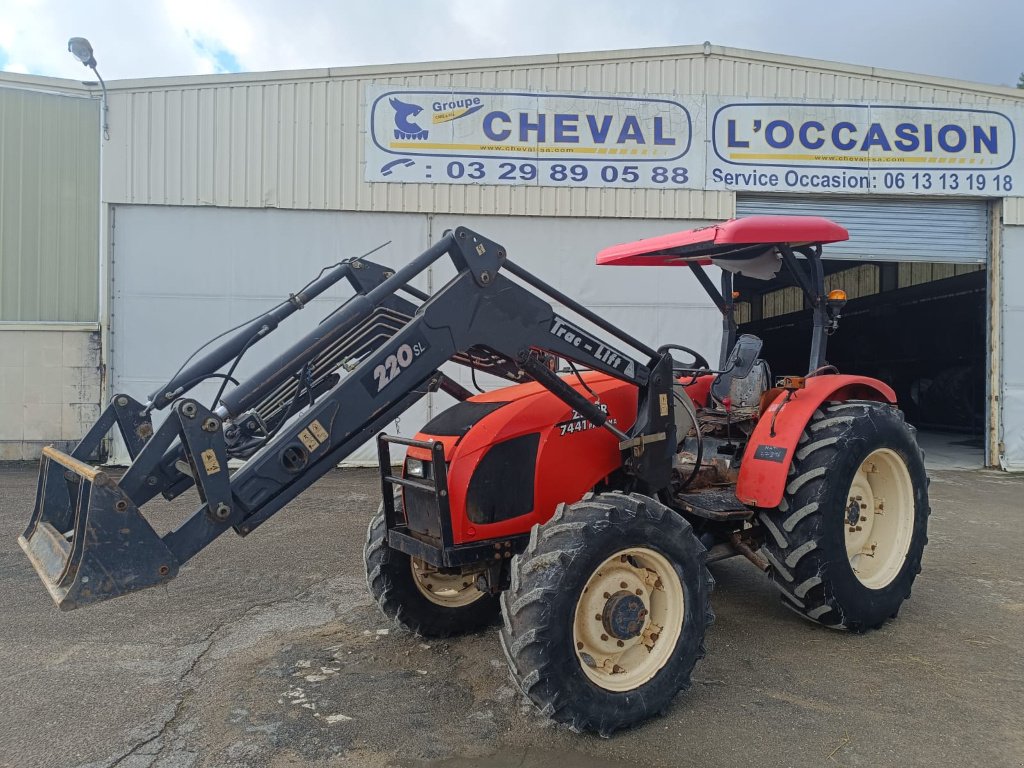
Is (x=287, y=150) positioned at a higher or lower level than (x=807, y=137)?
lower

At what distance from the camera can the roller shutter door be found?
11.5 metres

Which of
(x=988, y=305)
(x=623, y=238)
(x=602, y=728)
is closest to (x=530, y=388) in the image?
(x=602, y=728)

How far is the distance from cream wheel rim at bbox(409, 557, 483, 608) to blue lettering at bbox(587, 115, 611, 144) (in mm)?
8157

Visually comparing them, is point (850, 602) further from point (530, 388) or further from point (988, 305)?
point (988, 305)

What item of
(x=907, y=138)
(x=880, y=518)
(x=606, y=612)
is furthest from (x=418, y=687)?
(x=907, y=138)

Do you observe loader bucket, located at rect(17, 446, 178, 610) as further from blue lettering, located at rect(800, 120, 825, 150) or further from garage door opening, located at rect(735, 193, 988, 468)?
blue lettering, located at rect(800, 120, 825, 150)

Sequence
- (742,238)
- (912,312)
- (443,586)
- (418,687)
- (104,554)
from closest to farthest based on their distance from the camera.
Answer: (104,554), (418,687), (742,238), (443,586), (912,312)

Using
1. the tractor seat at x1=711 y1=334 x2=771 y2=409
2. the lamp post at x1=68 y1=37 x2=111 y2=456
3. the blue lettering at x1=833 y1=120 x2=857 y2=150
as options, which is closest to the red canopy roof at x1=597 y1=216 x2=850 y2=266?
the tractor seat at x1=711 y1=334 x2=771 y2=409

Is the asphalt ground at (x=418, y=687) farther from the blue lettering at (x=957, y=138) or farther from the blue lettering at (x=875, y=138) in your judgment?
the blue lettering at (x=957, y=138)

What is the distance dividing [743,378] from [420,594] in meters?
2.58

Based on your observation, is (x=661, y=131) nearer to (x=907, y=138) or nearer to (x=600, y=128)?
(x=600, y=128)

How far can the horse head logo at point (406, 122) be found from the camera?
431 inches

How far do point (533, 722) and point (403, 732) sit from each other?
0.58 m

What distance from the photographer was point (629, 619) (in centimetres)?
345
